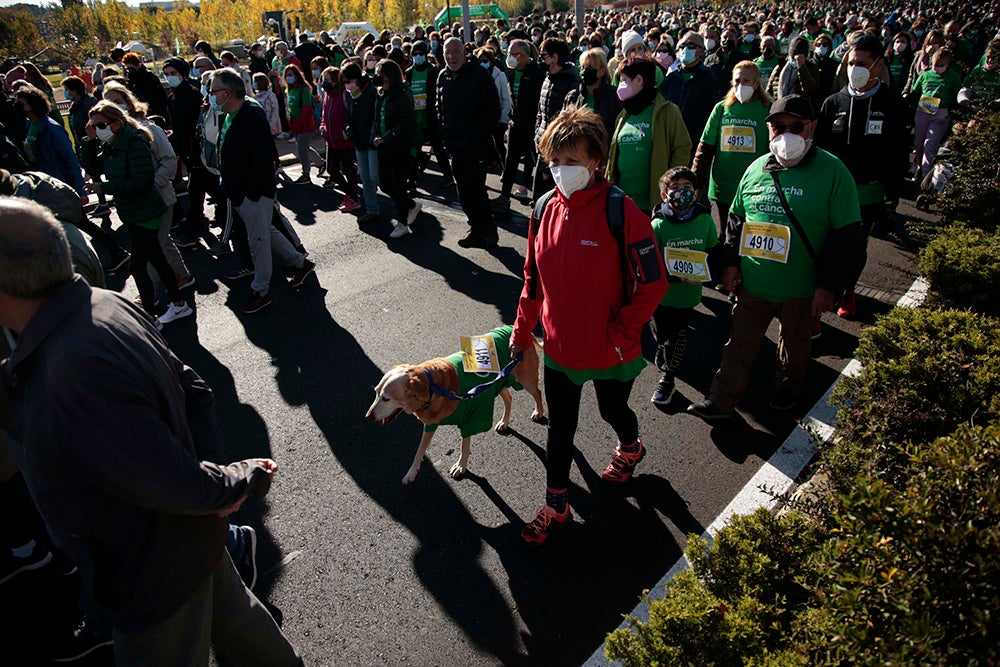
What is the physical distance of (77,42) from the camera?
1951 inches

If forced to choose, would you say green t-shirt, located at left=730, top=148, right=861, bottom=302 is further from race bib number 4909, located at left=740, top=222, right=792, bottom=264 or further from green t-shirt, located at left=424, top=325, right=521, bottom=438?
green t-shirt, located at left=424, top=325, right=521, bottom=438

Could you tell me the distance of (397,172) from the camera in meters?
8.12

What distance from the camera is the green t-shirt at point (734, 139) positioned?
5.67 m

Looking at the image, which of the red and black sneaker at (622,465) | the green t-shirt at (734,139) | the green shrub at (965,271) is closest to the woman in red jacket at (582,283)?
the red and black sneaker at (622,465)

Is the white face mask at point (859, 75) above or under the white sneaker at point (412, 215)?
above

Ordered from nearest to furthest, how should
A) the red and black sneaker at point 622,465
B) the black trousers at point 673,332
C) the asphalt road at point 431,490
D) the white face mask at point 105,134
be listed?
the asphalt road at point 431,490, the red and black sneaker at point 622,465, the black trousers at point 673,332, the white face mask at point 105,134

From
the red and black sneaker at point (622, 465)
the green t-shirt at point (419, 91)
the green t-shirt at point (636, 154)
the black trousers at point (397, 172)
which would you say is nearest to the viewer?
the red and black sneaker at point (622, 465)

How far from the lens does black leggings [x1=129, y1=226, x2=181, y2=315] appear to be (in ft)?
19.7

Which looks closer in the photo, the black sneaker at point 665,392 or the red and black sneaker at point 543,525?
the red and black sneaker at point 543,525

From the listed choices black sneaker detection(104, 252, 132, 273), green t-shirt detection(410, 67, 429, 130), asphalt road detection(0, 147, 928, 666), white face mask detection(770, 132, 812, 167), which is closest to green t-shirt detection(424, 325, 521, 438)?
asphalt road detection(0, 147, 928, 666)

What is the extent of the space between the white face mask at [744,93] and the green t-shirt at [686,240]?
1652 mm

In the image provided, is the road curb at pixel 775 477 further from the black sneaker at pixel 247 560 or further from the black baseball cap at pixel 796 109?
the black sneaker at pixel 247 560

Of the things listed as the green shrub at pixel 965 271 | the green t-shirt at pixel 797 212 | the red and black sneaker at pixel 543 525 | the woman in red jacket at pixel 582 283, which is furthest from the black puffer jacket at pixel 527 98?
the red and black sneaker at pixel 543 525

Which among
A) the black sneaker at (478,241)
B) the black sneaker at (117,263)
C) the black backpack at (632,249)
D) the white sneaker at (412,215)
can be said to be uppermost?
the black backpack at (632,249)
